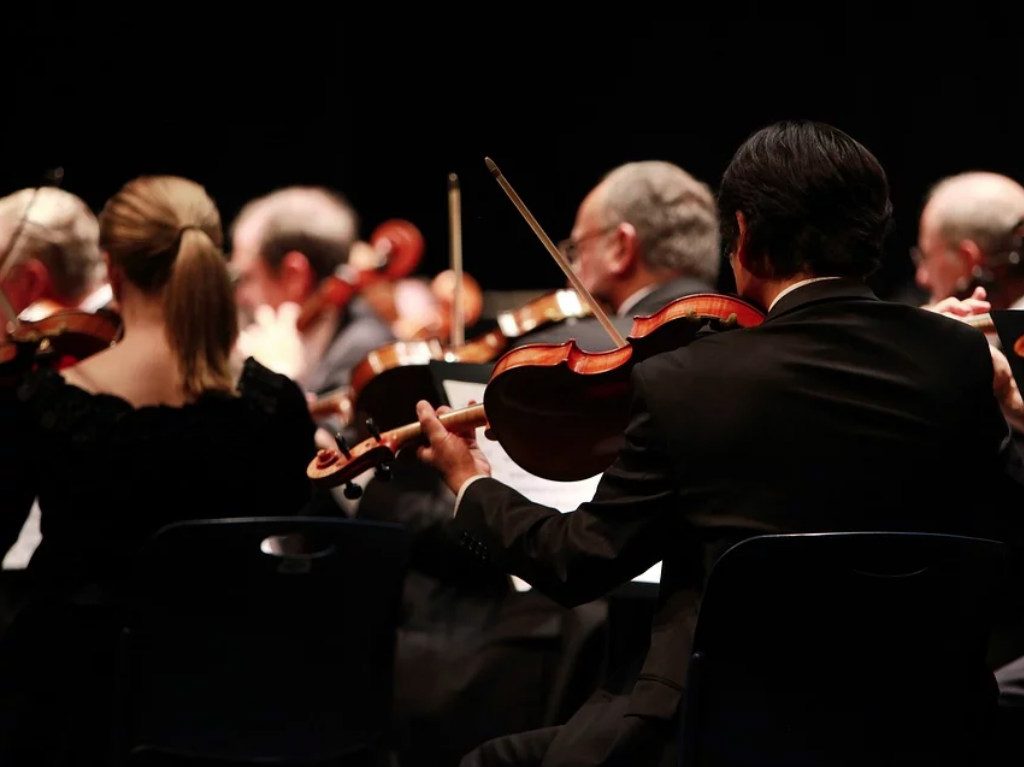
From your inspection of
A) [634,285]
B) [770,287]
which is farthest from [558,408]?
[634,285]

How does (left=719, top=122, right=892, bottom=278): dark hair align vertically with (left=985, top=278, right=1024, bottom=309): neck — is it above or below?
above

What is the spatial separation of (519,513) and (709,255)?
1.71 meters

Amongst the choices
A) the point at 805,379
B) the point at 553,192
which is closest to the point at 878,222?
the point at 805,379

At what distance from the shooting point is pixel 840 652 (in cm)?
159

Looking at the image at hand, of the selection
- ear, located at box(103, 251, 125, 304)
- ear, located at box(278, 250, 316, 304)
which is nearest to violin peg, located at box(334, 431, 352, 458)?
ear, located at box(103, 251, 125, 304)

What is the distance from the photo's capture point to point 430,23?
621cm

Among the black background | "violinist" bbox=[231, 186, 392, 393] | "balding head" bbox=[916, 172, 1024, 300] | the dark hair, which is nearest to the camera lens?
the dark hair

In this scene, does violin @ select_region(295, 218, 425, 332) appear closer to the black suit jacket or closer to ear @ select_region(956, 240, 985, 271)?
ear @ select_region(956, 240, 985, 271)

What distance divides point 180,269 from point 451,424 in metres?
0.68

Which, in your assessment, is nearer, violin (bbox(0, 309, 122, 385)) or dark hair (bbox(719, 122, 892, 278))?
dark hair (bbox(719, 122, 892, 278))

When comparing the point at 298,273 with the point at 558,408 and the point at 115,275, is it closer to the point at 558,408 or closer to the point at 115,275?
the point at 115,275

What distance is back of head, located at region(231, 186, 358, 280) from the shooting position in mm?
4582

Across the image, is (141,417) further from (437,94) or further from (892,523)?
(437,94)

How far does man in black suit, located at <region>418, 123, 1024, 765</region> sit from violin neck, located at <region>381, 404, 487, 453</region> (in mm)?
341
